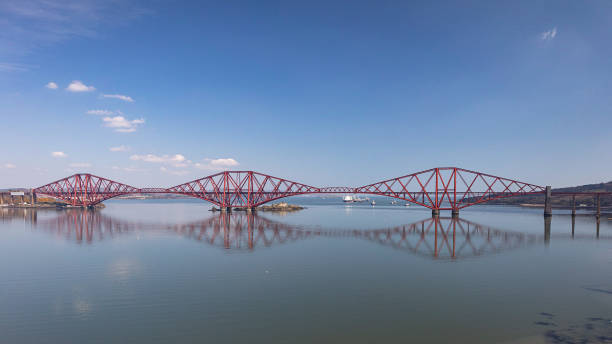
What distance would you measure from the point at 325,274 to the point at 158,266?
16.9 m

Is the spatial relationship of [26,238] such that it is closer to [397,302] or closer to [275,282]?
[275,282]

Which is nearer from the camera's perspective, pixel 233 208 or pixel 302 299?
pixel 302 299

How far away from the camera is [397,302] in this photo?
1995 cm

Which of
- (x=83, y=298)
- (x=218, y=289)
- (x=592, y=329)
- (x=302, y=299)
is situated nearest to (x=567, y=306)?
(x=592, y=329)

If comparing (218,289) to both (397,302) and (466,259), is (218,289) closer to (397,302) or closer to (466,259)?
(397,302)

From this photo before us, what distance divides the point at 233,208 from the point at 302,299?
10804 cm

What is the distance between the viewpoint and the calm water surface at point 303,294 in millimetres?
15492

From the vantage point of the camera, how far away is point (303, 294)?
70.5 ft

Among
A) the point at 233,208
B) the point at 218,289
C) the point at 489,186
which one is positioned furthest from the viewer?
the point at 233,208

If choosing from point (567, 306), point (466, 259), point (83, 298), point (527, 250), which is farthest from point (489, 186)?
point (83, 298)

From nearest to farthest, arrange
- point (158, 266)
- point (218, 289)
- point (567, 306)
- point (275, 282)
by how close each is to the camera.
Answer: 1. point (567, 306)
2. point (218, 289)
3. point (275, 282)
4. point (158, 266)

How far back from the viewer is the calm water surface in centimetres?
1549

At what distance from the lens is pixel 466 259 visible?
1339 inches

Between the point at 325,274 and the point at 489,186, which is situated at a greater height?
the point at 489,186
